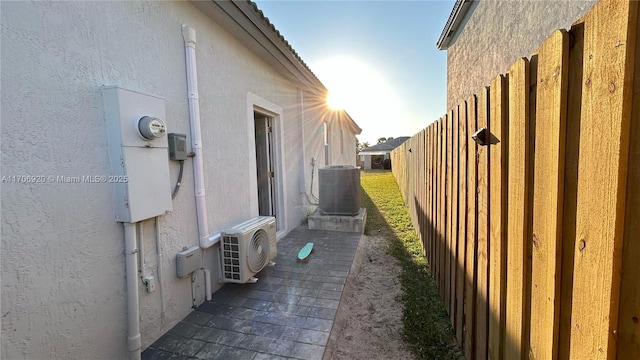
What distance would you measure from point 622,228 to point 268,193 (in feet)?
17.1

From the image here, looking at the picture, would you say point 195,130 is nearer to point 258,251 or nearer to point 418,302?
point 258,251

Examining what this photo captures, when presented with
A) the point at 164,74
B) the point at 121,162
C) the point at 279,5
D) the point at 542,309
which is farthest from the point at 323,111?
the point at 542,309

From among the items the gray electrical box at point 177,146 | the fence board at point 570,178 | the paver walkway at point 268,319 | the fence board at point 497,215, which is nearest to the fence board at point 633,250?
the fence board at point 570,178

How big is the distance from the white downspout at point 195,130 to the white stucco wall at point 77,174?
7 centimetres

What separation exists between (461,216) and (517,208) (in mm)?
1037

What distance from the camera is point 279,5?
4.95 m

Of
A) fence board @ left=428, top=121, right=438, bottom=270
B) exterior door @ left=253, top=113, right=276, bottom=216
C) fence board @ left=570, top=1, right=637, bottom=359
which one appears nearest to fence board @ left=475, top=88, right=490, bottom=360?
fence board @ left=570, top=1, right=637, bottom=359

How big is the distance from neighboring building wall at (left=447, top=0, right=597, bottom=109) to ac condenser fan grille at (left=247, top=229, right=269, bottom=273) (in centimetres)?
480

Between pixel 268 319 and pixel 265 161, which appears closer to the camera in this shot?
pixel 268 319

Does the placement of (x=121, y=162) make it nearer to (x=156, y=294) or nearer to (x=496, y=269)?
(x=156, y=294)

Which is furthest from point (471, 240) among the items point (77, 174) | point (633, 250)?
point (77, 174)

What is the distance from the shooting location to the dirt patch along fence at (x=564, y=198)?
0.84 metres

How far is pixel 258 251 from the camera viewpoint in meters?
3.62

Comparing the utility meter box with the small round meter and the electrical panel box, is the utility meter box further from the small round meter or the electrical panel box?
the electrical panel box
